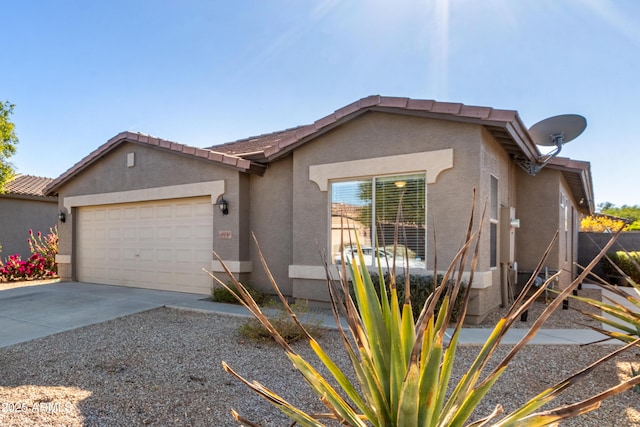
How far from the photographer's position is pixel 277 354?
5.54m

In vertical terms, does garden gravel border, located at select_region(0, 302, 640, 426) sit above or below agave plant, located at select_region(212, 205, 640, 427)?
below

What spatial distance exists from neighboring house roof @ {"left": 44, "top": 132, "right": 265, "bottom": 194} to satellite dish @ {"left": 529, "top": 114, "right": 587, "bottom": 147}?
6.61 m

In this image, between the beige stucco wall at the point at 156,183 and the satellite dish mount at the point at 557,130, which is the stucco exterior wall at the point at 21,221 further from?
the satellite dish mount at the point at 557,130

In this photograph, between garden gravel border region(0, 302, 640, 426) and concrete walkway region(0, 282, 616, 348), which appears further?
concrete walkway region(0, 282, 616, 348)

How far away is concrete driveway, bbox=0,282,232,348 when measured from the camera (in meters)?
7.06

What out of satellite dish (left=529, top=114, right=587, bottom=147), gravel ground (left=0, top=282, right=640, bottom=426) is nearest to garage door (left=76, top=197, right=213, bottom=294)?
gravel ground (left=0, top=282, right=640, bottom=426)

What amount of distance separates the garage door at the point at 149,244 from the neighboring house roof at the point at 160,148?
4.19 ft

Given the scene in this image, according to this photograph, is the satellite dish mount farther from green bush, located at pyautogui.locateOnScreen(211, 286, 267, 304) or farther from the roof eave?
green bush, located at pyautogui.locateOnScreen(211, 286, 267, 304)

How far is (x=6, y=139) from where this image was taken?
43.2 feet

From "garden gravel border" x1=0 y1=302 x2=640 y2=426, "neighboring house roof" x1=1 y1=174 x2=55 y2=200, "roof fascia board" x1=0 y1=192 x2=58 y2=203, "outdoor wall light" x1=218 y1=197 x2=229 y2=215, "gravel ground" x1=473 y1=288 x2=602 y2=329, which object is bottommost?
"gravel ground" x1=473 y1=288 x2=602 y2=329

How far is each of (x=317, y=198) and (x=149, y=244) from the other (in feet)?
20.0

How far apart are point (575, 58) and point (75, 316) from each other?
13045mm

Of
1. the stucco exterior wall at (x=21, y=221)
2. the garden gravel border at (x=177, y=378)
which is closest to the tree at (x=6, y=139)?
the stucco exterior wall at (x=21, y=221)

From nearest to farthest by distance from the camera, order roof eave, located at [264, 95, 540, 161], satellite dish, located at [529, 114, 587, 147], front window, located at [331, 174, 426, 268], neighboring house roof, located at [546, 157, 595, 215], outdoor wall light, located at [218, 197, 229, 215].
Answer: roof eave, located at [264, 95, 540, 161] < front window, located at [331, 174, 426, 268] < satellite dish, located at [529, 114, 587, 147] < neighboring house roof, located at [546, 157, 595, 215] < outdoor wall light, located at [218, 197, 229, 215]
